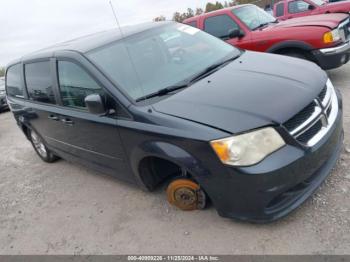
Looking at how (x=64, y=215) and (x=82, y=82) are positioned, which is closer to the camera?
(x=82, y=82)

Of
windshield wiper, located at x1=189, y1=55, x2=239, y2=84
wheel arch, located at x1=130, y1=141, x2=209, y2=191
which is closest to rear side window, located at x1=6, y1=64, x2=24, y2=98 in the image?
wheel arch, located at x1=130, y1=141, x2=209, y2=191

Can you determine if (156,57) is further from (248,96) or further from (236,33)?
(236,33)

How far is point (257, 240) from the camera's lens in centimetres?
265

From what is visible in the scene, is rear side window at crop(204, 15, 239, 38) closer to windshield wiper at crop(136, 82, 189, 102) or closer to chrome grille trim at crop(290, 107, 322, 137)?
windshield wiper at crop(136, 82, 189, 102)

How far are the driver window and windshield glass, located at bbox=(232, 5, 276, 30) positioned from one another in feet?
13.3

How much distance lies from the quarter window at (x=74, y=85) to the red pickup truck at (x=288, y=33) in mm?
3669

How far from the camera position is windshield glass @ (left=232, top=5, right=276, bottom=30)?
6590mm

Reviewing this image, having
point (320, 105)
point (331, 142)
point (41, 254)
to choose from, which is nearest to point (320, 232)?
point (331, 142)

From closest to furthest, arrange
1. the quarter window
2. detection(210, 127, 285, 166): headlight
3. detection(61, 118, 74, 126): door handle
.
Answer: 1. detection(210, 127, 285, 166): headlight
2. the quarter window
3. detection(61, 118, 74, 126): door handle

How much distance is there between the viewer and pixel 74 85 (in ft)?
11.5

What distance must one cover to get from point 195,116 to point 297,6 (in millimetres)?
9489

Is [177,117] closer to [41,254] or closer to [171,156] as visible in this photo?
[171,156]

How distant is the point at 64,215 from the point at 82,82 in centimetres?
153

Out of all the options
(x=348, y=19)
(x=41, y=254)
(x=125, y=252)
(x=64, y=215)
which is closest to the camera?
(x=125, y=252)
